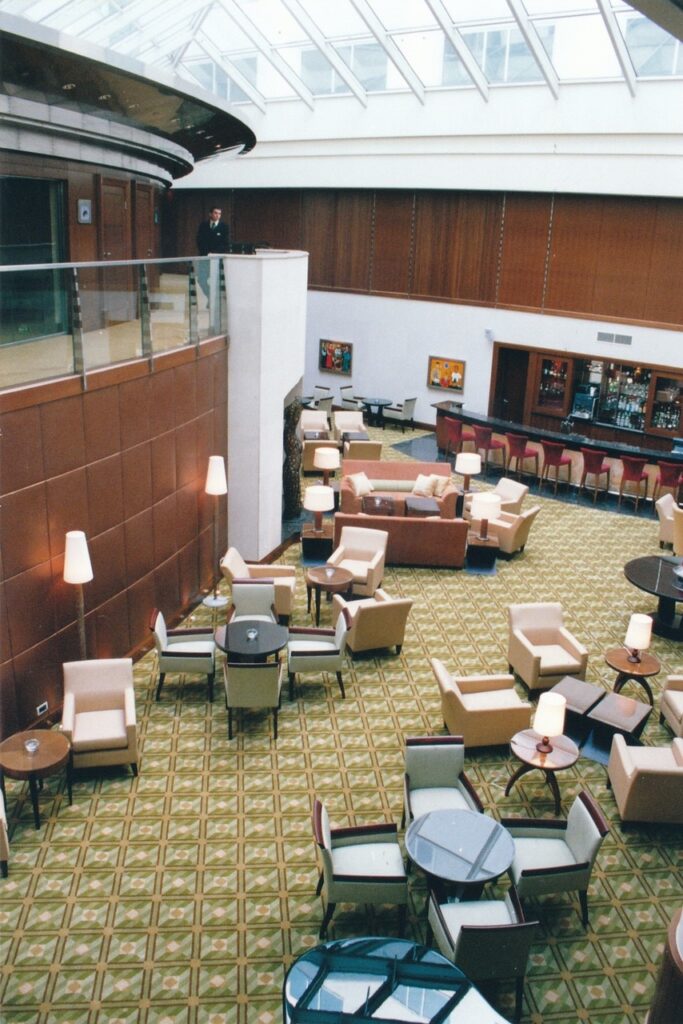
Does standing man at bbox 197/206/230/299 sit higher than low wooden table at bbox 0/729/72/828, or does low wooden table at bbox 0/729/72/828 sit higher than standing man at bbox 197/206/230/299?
standing man at bbox 197/206/230/299

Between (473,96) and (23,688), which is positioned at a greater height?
(473,96)

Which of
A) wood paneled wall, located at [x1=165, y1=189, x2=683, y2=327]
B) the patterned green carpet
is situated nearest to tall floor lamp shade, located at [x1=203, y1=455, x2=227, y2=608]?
the patterned green carpet

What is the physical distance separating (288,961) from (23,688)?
3476 millimetres

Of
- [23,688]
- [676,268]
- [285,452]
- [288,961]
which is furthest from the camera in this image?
[676,268]

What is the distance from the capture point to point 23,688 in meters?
7.50

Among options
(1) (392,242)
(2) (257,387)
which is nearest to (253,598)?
(2) (257,387)

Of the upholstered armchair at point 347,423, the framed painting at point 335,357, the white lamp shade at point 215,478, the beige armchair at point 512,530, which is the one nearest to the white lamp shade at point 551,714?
the white lamp shade at point 215,478

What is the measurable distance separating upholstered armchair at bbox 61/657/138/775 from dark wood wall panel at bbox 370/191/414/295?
47.3ft

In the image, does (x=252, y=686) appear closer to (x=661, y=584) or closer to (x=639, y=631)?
(x=639, y=631)

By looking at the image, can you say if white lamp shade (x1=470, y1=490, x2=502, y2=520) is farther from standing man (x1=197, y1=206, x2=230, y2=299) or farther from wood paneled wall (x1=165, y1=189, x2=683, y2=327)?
wood paneled wall (x1=165, y1=189, x2=683, y2=327)

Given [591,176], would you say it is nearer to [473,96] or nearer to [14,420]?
[473,96]

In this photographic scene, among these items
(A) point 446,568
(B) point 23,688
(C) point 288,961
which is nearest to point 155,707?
(B) point 23,688

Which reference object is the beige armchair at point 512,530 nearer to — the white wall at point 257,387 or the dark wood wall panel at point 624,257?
the white wall at point 257,387

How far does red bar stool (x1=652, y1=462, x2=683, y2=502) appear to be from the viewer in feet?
47.2
